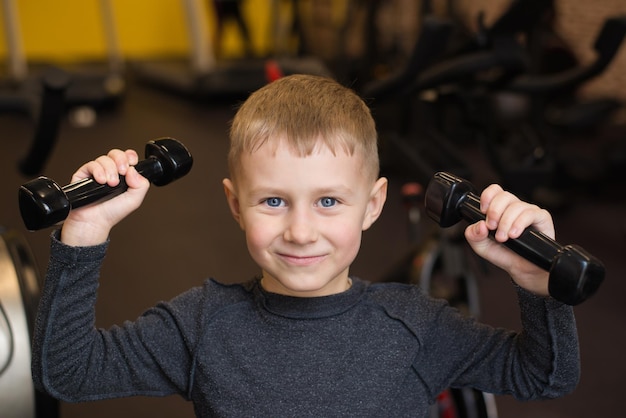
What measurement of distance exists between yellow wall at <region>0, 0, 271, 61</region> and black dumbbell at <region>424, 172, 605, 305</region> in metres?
6.84

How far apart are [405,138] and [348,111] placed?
1.24 meters

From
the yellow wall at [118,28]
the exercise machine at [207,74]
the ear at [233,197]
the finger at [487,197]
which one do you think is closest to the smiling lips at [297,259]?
the ear at [233,197]

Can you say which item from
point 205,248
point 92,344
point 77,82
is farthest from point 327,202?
point 77,82

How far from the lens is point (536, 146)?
2.38 m

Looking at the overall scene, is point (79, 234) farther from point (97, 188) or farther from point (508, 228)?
point (508, 228)

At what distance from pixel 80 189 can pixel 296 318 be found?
328 millimetres

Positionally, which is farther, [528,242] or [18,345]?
[18,345]

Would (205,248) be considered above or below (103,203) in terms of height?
below

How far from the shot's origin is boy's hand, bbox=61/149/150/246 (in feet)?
3.30

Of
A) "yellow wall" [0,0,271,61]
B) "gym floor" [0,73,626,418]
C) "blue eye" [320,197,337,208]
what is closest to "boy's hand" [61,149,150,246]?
"blue eye" [320,197,337,208]

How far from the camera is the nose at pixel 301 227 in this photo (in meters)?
0.99

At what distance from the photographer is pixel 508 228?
0.91m

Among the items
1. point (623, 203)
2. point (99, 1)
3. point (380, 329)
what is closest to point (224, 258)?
point (623, 203)

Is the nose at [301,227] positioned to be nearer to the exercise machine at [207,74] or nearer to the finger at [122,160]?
the finger at [122,160]
